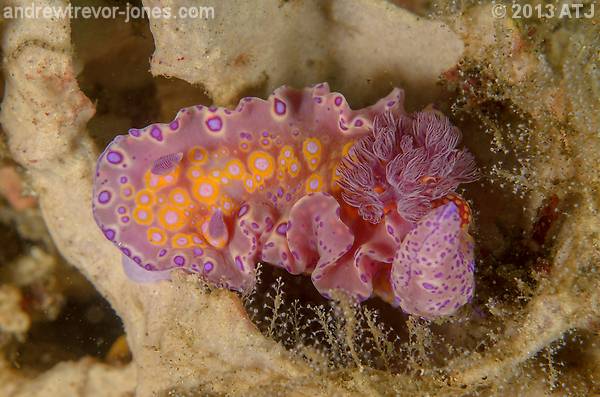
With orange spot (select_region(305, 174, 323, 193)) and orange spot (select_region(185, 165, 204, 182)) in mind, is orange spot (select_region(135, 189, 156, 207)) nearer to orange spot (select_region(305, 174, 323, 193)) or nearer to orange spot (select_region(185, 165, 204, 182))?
orange spot (select_region(185, 165, 204, 182))

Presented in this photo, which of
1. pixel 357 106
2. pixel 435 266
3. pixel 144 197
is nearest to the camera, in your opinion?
pixel 435 266

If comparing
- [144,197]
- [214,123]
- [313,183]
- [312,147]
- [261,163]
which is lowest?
[144,197]

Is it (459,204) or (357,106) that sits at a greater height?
(357,106)

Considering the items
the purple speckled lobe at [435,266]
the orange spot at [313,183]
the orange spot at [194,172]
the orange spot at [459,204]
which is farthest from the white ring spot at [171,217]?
the orange spot at [459,204]

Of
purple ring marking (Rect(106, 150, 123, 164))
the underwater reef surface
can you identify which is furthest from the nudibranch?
the underwater reef surface

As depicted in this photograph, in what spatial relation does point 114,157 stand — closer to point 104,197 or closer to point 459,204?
point 104,197

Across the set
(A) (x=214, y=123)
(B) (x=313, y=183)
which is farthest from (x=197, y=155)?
(B) (x=313, y=183)

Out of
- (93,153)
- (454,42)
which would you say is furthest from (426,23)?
(93,153)
